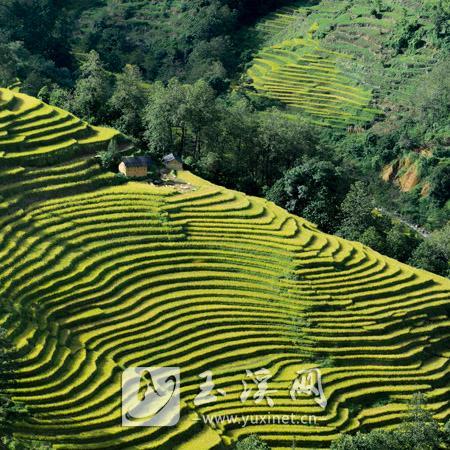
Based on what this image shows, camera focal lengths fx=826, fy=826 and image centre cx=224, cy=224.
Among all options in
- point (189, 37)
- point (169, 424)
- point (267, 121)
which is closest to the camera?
point (169, 424)

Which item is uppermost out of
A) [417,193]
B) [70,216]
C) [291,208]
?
[70,216]

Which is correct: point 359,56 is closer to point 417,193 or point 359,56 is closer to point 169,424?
point 417,193

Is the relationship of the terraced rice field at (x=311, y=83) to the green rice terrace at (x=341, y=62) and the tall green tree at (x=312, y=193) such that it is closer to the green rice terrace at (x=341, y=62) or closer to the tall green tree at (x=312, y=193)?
the green rice terrace at (x=341, y=62)

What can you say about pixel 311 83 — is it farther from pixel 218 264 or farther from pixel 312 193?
pixel 218 264

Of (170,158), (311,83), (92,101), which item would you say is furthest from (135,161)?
(311,83)

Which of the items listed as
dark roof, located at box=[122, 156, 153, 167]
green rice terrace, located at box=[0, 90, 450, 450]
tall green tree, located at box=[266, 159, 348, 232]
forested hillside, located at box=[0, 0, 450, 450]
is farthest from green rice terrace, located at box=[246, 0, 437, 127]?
dark roof, located at box=[122, 156, 153, 167]

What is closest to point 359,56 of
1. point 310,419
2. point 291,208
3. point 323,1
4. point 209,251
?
point 323,1

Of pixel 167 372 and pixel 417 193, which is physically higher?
pixel 167 372
